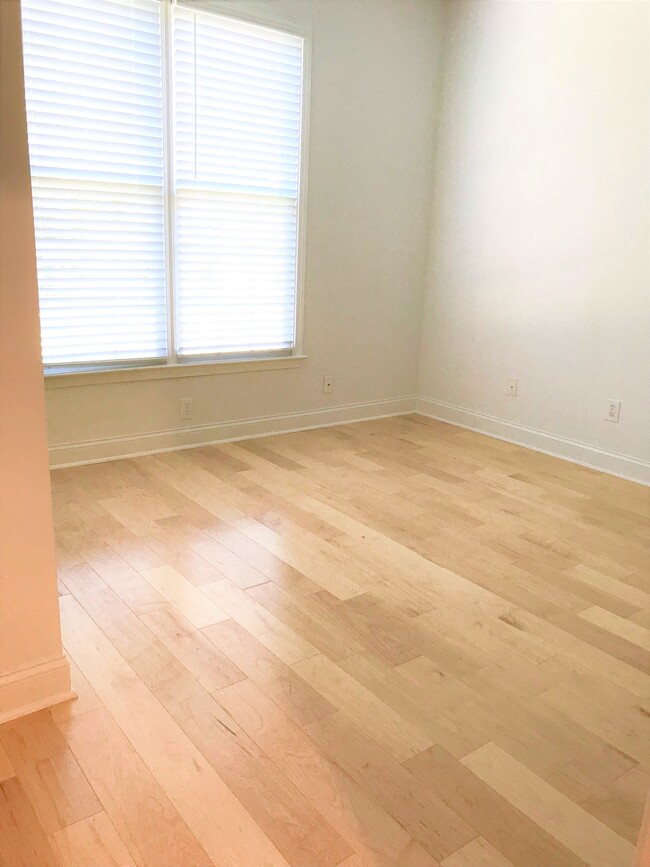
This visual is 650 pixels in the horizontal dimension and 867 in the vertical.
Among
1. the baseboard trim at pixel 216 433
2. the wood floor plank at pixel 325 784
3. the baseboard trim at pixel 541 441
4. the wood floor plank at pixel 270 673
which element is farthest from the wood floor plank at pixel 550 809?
the baseboard trim at pixel 216 433

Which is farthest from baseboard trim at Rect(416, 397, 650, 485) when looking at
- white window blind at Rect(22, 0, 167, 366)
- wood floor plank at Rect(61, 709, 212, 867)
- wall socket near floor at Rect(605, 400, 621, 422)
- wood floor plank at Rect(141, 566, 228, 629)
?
wood floor plank at Rect(61, 709, 212, 867)

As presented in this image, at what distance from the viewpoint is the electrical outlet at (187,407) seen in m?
3.95

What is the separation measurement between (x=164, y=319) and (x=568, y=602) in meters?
2.52

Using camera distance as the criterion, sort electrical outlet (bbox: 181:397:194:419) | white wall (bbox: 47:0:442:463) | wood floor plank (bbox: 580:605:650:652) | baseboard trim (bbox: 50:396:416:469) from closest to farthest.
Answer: wood floor plank (bbox: 580:605:650:652)
baseboard trim (bbox: 50:396:416:469)
white wall (bbox: 47:0:442:463)
electrical outlet (bbox: 181:397:194:419)

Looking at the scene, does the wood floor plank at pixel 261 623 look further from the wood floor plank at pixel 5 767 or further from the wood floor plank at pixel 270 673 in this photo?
the wood floor plank at pixel 5 767

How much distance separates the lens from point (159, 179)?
358cm

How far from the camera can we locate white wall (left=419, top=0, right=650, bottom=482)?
144 inches

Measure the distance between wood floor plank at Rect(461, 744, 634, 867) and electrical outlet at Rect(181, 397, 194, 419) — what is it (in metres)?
2.71

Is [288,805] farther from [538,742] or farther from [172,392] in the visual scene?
[172,392]

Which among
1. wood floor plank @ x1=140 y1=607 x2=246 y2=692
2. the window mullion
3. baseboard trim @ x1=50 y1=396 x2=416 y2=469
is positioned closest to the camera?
wood floor plank @ x1=140 y1=607 x2=246 y2=692

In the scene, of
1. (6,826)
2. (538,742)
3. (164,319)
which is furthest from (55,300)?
(538,742)

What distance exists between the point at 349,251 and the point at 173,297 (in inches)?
50.3

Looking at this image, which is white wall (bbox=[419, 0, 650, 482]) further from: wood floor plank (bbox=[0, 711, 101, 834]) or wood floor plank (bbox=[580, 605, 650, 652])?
wood floor plank (bbox=[0, 711, 101, 834])

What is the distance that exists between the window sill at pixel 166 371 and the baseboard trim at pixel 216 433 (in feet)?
1.05
